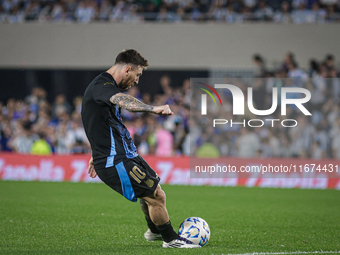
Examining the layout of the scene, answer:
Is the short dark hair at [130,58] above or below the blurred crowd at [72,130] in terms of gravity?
above

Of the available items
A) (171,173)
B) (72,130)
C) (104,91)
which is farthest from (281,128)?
(104,91)

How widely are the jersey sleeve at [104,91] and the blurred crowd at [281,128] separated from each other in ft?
31.6

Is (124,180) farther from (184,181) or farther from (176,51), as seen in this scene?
(176,51)

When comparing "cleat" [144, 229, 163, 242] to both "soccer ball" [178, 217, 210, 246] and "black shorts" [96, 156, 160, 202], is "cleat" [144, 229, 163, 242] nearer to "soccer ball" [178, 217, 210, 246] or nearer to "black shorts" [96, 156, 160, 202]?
"soccer ball" [178, 217, 210, 246]

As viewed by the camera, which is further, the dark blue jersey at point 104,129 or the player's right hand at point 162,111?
the dark blue jersey at point 104,129

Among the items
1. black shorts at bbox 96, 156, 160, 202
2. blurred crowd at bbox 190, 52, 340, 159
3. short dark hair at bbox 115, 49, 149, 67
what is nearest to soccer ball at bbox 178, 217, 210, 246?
black shorts at bbox 96, 156, 160, 202

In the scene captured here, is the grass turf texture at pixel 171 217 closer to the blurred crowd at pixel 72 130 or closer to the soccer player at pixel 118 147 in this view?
the soccer player at pixel 118 147

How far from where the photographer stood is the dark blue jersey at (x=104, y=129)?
17.1ft

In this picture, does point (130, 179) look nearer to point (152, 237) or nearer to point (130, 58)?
point (152, 237)

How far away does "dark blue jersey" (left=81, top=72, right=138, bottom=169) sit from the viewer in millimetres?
5207

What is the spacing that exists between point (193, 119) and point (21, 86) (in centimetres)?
1139

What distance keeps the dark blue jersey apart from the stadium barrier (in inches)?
354

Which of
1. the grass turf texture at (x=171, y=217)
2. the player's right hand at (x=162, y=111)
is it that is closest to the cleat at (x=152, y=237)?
the grass turf texture at (x=171, y=217)

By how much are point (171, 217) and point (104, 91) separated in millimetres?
3769
